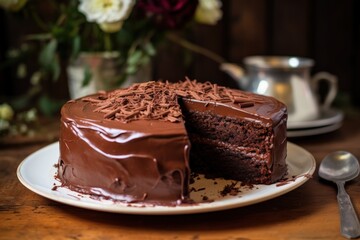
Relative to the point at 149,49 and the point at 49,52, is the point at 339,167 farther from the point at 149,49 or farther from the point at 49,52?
the point at 49,52

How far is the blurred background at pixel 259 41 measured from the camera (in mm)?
2812

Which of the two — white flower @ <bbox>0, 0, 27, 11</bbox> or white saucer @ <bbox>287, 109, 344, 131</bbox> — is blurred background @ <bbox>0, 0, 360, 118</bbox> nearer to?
white saucer @ <bbox>287, 109, 344, 131</bbox>

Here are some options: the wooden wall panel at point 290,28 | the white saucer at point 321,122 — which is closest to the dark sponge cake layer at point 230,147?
the white saucer at point 321,122

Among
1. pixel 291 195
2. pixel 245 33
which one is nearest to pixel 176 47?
pixel 245 33

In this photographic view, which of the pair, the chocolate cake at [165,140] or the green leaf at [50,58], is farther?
the green leaf at [50,58]

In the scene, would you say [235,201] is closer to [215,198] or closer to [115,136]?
[215,198]

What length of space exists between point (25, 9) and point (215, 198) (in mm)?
1285

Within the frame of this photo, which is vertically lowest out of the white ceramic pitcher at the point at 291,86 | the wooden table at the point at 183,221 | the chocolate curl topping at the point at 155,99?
the wooden table at the point at 183,221

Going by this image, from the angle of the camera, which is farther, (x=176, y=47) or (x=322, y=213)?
(x=176, y=47)

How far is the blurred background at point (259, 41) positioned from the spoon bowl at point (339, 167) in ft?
3.47

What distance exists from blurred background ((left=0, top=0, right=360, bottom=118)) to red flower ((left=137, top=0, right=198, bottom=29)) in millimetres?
599

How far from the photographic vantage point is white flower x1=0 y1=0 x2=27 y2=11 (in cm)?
212

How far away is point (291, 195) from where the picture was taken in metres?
1.59

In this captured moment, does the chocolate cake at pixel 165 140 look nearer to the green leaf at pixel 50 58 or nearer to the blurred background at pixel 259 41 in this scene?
the green leaf at pixel 50 58
